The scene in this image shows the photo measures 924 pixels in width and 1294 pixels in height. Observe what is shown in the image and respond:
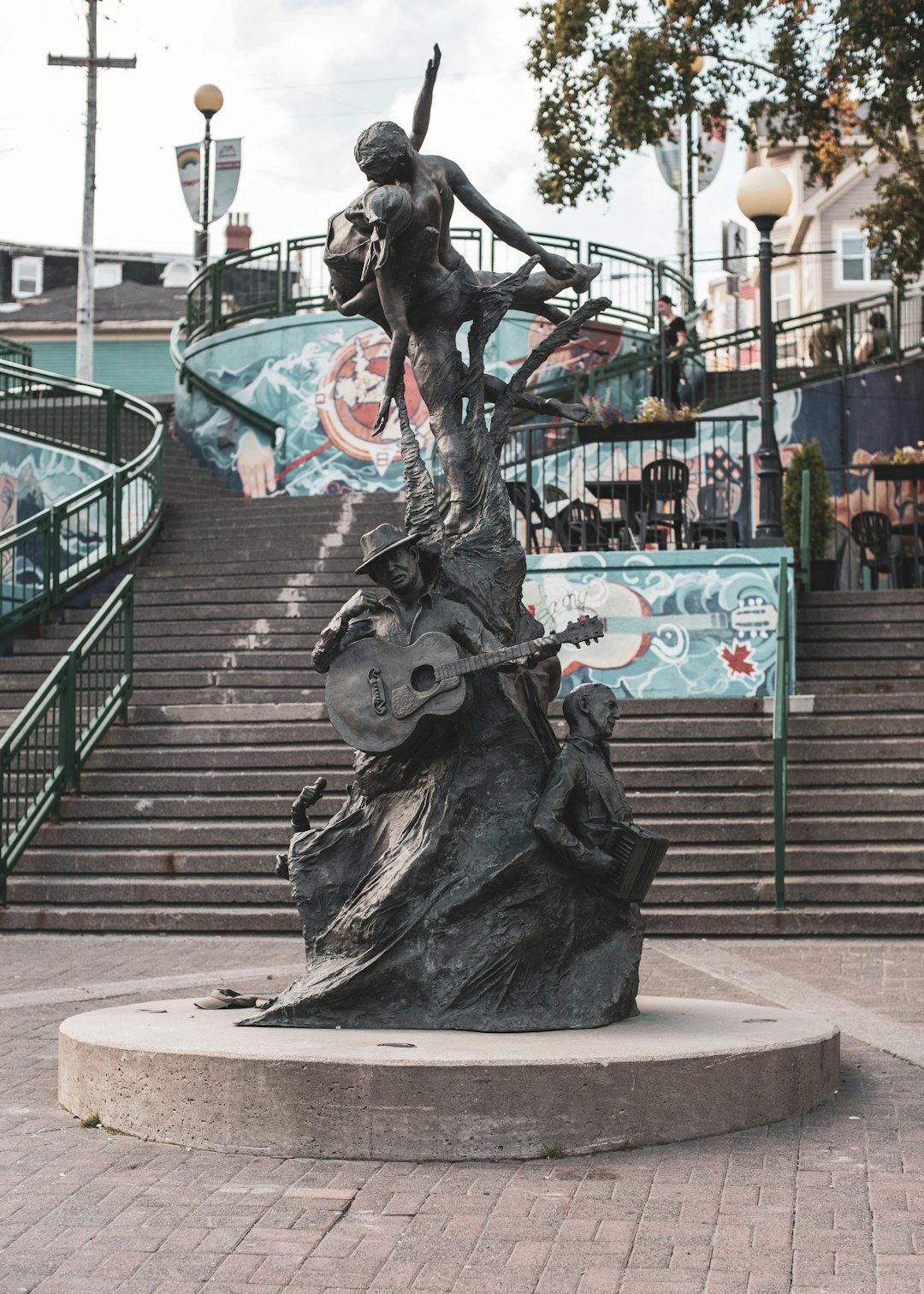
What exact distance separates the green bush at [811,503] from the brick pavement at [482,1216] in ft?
37.1

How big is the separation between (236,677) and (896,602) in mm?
6081

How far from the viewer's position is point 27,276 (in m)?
54.2

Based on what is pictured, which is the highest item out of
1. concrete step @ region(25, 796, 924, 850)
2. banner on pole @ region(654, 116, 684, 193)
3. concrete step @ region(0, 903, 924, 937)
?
banner on pole @ region(654, 116, 684, 193)

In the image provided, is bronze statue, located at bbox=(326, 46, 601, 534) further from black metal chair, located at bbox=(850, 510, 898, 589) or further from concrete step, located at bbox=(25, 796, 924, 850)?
black metal chair, located at bbox=(850, 510, 898, 589)

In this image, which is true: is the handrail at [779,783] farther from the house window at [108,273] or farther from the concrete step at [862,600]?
the house window at [108,273]

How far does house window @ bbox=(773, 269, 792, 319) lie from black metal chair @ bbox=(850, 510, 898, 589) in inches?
1642

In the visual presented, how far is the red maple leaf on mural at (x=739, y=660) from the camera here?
14430mm

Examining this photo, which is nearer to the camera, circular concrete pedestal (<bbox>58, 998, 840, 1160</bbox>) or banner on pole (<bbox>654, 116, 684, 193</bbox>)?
circular concrete pedestal (<bbox>58, 998, 840, 1160</bbox>)

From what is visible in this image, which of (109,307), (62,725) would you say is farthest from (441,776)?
(109,307)

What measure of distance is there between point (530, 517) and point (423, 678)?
9187 mm

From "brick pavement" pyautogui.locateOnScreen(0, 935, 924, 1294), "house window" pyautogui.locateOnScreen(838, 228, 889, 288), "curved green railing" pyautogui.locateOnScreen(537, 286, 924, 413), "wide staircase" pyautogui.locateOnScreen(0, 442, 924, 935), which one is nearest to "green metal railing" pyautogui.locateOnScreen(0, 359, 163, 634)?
"wide staircase" pyautogui.locateOnScreen(0, 442, 924, 935)

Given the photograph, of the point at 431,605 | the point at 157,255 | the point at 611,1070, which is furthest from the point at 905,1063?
the point at 157,255

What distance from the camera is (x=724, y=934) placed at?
11141 millimetres

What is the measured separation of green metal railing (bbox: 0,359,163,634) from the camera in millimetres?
17297
